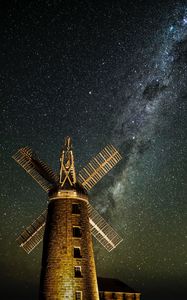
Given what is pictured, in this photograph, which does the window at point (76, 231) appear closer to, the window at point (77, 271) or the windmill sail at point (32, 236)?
the window at point (77, 271)

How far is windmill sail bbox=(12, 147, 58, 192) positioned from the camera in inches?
1181

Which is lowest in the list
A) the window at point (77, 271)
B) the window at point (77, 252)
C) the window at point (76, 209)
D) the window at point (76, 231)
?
the window at point (77, 271)

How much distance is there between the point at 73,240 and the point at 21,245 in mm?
5821

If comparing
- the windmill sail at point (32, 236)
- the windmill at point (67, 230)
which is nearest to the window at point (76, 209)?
the windmill at point (67, 230)

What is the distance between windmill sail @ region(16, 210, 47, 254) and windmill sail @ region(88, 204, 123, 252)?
12.2 ft

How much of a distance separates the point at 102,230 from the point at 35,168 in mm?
7099

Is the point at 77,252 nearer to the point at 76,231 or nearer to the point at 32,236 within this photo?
the point at 76,231

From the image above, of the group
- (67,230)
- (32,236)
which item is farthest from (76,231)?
Answer: (32,236)

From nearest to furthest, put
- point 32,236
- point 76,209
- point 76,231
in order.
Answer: point 76,231 < point 76,209 < point 32,236

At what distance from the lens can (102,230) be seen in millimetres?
29828

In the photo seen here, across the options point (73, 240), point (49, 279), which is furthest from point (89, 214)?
point (49, 279)

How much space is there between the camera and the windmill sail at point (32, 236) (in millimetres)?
29453

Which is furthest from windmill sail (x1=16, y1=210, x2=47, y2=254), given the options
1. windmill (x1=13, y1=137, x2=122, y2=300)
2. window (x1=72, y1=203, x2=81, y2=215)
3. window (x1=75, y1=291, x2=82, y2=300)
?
window (x1=75, y1=291, x2=82, y2=300)

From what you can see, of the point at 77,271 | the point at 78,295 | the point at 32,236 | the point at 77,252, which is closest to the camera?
the point at 78,295
